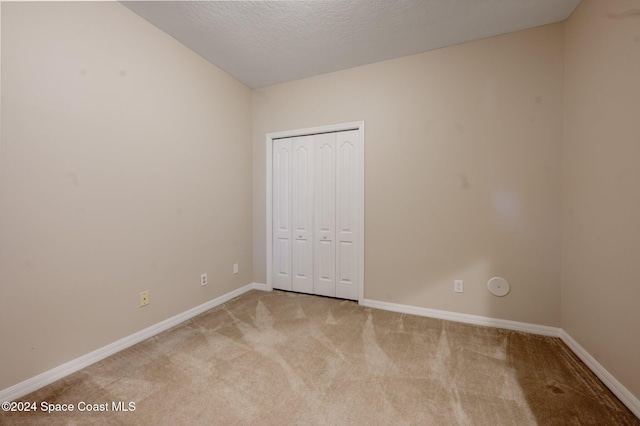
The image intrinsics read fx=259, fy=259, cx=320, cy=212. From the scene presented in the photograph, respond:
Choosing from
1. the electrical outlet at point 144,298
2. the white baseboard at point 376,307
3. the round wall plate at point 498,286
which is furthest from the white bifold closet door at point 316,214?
the electrical outlet at point 144,298

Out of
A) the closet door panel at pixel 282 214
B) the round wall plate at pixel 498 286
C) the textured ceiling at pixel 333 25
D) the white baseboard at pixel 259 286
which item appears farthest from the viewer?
the white baseboard at pixel 259 286

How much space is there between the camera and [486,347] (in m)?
2.11

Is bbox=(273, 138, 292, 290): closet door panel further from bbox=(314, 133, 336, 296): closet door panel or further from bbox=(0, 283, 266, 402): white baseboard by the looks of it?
bbox=(0, 283, 266, 402): white baseboard

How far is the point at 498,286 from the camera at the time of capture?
2.47 m

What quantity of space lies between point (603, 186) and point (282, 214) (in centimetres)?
300

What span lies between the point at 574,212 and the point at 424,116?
153 cm

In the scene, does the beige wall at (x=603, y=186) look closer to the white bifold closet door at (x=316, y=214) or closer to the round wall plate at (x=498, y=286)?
the round wall plate at (x=498, y=286)

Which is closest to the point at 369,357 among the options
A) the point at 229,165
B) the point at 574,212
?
the point at 574,212

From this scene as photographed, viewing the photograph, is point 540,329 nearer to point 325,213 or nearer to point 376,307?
point 376,307

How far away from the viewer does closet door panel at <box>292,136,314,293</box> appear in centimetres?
331

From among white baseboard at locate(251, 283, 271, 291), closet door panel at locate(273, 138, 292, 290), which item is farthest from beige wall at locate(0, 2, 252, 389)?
closet door panel at locate(273, 138, 292, 290)

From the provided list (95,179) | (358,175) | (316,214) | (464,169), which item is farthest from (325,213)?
(95,179)

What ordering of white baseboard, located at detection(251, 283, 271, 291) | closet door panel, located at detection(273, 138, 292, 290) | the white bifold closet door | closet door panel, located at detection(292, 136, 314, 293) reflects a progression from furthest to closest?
white baseboard, located at detection(251, 283, 271, 291)
closet door panel, located at detection(273, 138, 292, 290)
closet door panel, located at detection(292, 136, 314, 293)
the white bifold closet door

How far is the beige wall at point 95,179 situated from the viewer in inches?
61.8
